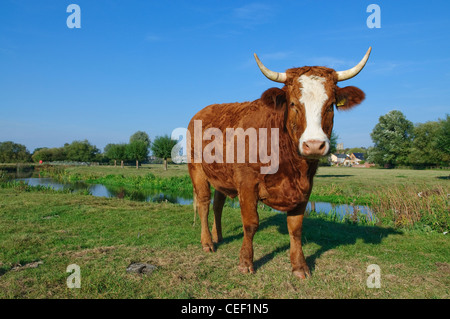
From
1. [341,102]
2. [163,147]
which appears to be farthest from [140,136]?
[341,102]

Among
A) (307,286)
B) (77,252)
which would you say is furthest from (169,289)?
(77,252)

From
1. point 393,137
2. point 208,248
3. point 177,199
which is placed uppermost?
point 393,137

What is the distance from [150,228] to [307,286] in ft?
13.7

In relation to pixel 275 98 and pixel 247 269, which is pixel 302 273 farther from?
pixel 275 98

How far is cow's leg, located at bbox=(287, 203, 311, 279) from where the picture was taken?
4.16m

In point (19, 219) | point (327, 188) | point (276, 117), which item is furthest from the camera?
point (327, 188)

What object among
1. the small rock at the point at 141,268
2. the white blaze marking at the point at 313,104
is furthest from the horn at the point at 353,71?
the small rock at the point at 141,268

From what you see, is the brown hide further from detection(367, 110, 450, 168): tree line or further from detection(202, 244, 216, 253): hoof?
A: detection(367, 110, 450, 168): tree line

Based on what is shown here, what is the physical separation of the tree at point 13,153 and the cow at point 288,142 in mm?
75193

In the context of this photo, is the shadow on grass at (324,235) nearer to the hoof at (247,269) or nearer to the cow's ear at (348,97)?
the hoof at (247,269)

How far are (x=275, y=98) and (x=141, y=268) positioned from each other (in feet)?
9.86

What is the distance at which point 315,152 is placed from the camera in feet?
10.4

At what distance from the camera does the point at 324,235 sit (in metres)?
6.57

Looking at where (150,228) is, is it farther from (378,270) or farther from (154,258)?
(378,270)
